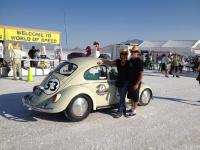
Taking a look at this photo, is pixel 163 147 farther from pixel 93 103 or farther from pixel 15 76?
pixel 15 76

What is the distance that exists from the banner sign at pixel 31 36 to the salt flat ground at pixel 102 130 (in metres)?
8.36

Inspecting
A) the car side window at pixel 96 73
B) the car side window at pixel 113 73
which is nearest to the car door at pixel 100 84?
the car side window at pixel 96 73

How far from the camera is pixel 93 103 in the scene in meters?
6.45

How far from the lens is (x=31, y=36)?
16.3 metres

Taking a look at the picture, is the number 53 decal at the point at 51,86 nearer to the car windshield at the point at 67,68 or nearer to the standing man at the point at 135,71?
the car windshield at the point at 67,68

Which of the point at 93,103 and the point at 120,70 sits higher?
the point at 120,70

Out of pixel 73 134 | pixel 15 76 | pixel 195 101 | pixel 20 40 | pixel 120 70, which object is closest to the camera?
pixel 73 134

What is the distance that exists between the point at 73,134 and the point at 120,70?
7.11ft

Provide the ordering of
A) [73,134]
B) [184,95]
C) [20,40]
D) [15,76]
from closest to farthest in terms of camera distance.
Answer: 1. [73,134]
2. [184,95]
3. [15,76]
4. [20,40]

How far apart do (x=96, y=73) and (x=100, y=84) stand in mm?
297

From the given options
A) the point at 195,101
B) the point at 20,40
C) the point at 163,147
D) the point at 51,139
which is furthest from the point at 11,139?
the point at 20,40

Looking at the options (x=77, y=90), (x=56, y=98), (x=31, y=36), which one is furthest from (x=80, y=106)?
(x=31, y=36)

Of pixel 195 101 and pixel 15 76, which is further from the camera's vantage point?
pixel 15 76

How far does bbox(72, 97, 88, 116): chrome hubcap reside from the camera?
20.1ft
